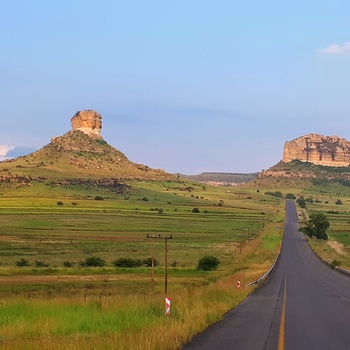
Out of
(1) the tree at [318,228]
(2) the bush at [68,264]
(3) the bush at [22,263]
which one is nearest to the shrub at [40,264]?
(3) the bush at [22,263]

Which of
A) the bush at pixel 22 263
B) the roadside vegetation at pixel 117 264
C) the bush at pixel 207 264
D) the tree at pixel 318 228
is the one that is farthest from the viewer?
the tree at pixel 318 228

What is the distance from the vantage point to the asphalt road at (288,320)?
17.8 metres

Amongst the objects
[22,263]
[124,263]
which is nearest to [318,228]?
[124,263]

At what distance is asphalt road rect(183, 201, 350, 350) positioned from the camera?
1778 centimetres

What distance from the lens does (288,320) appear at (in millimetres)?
24578

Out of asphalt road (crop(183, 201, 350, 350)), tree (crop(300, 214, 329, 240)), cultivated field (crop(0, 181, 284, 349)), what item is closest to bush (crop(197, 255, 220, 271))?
cultivated field (crop(0, 181, 284, 349))

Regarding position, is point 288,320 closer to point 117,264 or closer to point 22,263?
point 117,264

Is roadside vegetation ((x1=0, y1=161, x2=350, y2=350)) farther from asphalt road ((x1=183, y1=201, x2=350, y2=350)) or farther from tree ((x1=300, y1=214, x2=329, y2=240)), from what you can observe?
tree ((x1=300, y1=214, x2=329, y2=240))

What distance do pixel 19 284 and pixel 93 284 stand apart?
17.4 feet

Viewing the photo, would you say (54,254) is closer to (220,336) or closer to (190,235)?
(190,235)

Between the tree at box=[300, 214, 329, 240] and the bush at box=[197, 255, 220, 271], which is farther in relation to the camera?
the tree at box=[300, 214, 329, 240]

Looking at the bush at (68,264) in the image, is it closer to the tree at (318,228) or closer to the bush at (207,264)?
the bush at (207,264)

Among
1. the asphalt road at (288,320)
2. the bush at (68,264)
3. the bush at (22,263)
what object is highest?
the asphalt road at (288,320)

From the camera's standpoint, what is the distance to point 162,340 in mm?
15930
